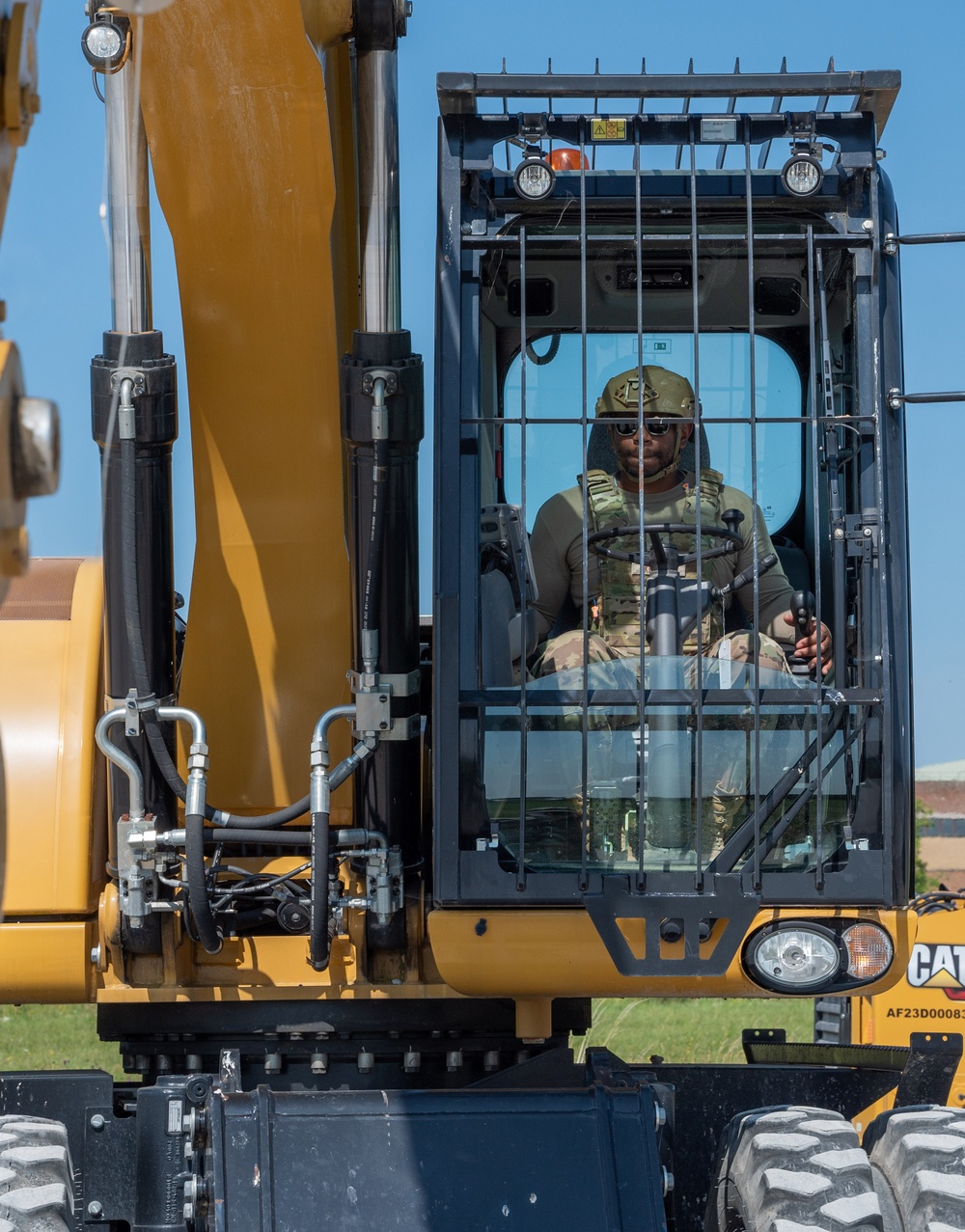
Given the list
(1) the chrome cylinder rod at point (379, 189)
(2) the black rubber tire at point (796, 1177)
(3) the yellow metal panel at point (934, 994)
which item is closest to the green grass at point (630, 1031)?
(3) the yellow metal panel at point (934, 994)

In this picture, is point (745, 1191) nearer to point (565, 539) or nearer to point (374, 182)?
point (565, 539)

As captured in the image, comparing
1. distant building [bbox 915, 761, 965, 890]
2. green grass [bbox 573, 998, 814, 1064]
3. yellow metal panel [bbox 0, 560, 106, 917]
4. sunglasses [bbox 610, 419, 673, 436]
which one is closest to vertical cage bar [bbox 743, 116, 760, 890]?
sunglasses [bbox 610, 419, 673, 436]

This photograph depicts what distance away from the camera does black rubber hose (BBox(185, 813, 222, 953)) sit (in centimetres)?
385

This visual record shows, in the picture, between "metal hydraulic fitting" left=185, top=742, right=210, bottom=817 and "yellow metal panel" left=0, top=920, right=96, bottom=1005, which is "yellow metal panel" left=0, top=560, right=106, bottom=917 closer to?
"yellow metal panel" left=0, top=920, right=96, bottom=1005

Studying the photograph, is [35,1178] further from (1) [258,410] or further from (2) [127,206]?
(2) [127,206]

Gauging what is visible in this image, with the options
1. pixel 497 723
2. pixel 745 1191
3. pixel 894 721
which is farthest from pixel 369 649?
pixel 745 1191

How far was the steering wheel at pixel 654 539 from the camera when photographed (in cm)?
393

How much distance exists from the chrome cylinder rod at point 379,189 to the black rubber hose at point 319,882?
1.23 m

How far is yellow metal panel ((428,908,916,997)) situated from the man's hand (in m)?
0.59

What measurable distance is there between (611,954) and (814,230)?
1801mm

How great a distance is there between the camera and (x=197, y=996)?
425cm

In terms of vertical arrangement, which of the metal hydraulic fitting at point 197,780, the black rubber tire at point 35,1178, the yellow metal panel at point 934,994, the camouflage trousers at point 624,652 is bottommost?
the yellow metal panel at point 934,994

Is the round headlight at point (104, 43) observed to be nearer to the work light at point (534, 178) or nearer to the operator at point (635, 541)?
the work light at point (534, 178)

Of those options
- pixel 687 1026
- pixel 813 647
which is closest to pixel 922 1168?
pixel 813 647
